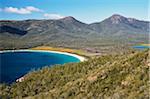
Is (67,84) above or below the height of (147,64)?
below

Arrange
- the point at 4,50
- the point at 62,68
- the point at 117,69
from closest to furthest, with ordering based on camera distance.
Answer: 1. the point at 117,69
2. the point at 62,68
3. the point at 4,50

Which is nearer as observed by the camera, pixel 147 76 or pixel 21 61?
pixel 147 76

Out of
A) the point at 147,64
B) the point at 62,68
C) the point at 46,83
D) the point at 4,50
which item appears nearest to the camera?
the point at 147,64

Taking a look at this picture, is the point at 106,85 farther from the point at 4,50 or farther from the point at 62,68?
the point at 4,50

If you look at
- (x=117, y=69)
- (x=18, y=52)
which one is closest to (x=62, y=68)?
(x=117, y=69)

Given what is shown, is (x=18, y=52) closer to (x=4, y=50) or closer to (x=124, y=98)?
(x=4, y=50)

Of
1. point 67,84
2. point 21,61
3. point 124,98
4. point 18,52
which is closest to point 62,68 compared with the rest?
point 67,84
